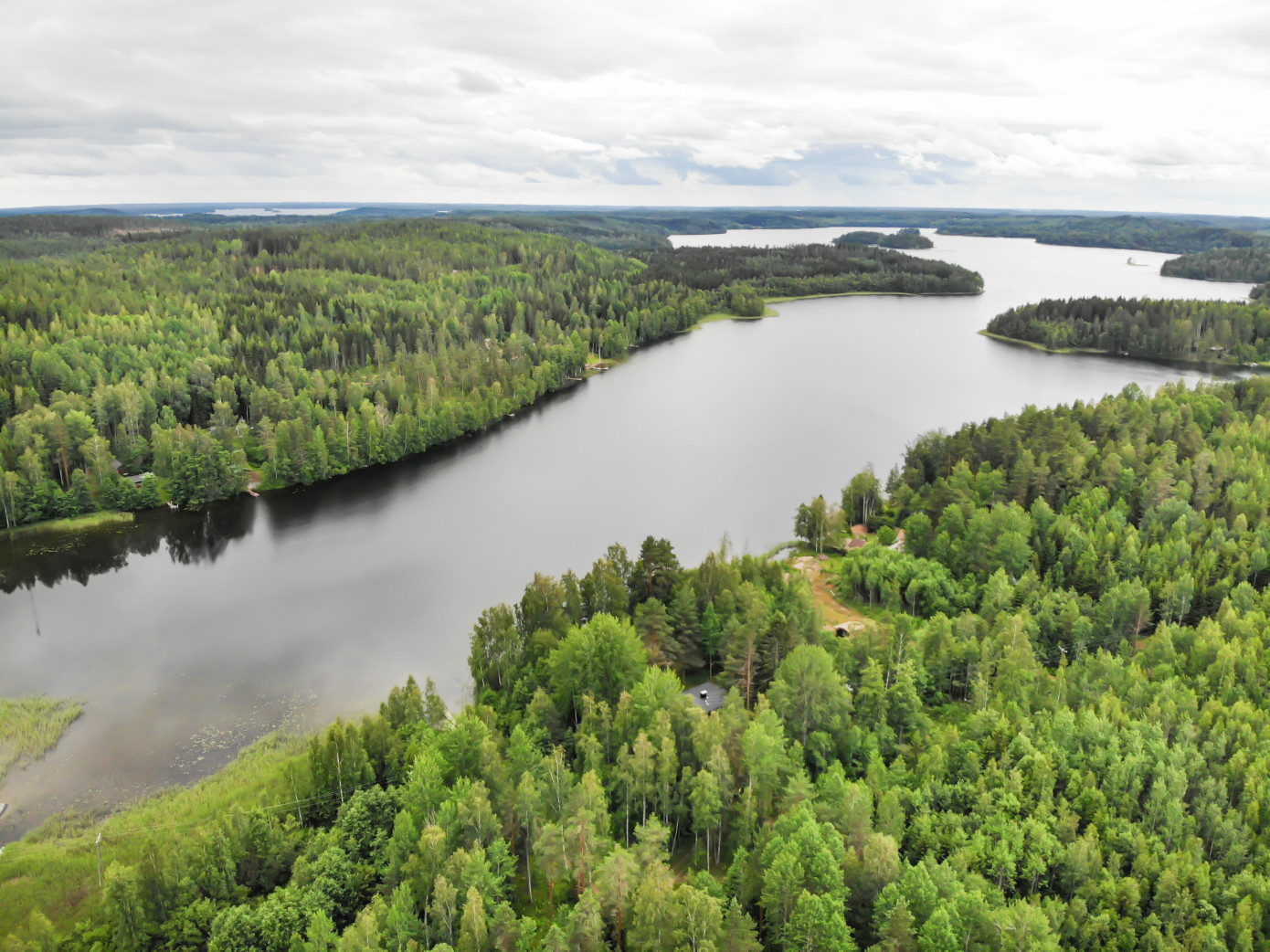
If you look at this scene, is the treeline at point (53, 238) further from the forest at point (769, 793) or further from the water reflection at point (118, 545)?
the forest at point (769, 793)

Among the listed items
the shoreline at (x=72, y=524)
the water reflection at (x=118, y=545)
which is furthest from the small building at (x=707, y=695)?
the shoreline at (x=72, y=524)

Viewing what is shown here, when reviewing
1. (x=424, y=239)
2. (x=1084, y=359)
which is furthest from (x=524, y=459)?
(x=424, y=239)

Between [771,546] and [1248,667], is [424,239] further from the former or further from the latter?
[1248,667]

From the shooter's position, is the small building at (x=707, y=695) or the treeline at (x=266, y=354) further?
the treeline at (x=266, y=354)

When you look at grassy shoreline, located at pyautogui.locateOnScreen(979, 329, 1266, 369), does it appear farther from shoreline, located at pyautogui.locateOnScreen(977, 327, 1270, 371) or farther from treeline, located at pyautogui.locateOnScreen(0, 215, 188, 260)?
treeline, located at pyautogui.locateOnScreen(0, 215, 188, 260)

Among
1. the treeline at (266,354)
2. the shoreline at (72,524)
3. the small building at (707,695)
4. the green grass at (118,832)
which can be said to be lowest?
the green grass at (118,832)

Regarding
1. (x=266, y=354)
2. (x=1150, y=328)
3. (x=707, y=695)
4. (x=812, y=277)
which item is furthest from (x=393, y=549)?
(x=812, y=277)
